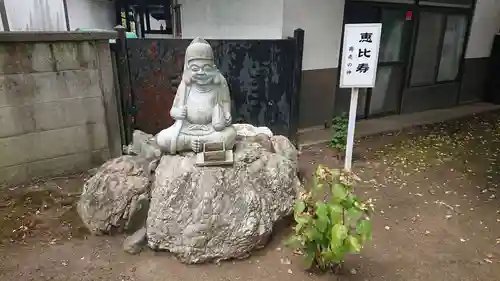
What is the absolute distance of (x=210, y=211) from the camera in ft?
10.4

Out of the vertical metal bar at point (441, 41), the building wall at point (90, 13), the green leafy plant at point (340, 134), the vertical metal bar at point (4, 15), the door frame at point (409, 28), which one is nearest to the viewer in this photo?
the green leafy plant at point (340, 134)

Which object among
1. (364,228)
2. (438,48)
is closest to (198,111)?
(364,228)

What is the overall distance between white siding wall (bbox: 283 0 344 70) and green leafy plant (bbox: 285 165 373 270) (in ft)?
11.9

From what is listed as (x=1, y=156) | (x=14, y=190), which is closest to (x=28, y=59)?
(x=1, y=156)

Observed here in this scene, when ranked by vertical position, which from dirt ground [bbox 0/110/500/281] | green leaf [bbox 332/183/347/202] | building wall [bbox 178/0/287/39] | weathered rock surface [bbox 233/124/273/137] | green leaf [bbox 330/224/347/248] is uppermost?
building wall [bbox 178/0/287/39]

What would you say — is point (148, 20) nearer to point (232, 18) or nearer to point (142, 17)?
point (142, 17)

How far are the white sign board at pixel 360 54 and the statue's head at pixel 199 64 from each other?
1.67m

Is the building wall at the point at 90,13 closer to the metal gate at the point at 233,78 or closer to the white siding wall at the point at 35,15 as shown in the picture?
the white siding wall at the point at 35,15

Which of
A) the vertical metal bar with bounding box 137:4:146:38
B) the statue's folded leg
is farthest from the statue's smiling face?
the vertical metal bar with bounding box 137:4:146:38

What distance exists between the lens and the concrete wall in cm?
416

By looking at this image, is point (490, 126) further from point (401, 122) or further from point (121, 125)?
point (121, 125)

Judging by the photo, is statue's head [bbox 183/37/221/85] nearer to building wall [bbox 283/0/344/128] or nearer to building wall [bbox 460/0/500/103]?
building wall [bbox 283/0/344/128]

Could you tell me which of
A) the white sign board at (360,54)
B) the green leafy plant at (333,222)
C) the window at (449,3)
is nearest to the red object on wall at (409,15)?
the window at (449,3)

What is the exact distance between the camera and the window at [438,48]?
7.73 m
